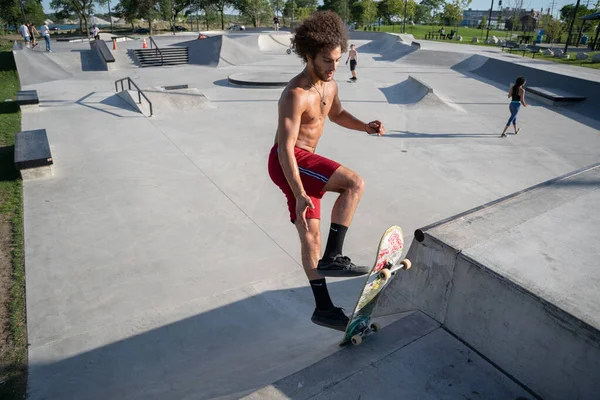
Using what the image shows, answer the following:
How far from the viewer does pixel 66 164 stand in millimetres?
7988

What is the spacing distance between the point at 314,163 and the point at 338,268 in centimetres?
73

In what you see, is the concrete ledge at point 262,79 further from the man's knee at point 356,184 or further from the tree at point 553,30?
the tree at point 553,30

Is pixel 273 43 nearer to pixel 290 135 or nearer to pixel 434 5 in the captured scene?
pixel 290 135

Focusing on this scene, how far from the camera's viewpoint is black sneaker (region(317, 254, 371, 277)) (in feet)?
8.91

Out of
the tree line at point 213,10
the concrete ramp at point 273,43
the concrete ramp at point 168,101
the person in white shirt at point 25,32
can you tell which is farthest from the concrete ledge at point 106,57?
the tree line at point 213,10

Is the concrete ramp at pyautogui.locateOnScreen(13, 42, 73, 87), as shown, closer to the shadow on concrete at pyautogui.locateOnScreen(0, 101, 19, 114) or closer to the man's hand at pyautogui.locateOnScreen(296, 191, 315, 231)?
the shadow on concrete at pyautogui.locateOnScreen(0, 101, 19, 114)

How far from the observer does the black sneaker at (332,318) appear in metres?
2.79

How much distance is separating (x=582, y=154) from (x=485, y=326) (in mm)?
9286

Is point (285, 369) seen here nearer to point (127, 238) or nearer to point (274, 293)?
point (274, 293)

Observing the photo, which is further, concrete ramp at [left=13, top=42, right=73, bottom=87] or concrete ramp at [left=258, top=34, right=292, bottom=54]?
concrete ramp at [left=258, top=34, right=292, bottom=54]

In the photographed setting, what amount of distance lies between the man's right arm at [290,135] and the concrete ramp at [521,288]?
101 centimetres

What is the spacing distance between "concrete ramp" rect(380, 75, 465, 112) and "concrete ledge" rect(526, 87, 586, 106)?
3.59 meters

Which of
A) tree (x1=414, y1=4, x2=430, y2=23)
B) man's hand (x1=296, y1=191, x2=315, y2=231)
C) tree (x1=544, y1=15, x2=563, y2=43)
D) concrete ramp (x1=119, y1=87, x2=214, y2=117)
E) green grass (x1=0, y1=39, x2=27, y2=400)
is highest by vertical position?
tree (x1=414, y1=4, x2=430, y2=23)

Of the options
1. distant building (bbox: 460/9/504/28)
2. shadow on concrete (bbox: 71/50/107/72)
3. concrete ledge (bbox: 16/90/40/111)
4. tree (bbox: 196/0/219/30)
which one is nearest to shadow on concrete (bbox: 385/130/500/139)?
concrete ledge (bbox: 16/90/40/111)
